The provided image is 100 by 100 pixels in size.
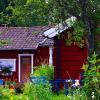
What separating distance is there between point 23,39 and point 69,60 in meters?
8.23

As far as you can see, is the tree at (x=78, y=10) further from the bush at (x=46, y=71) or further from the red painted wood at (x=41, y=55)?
the red painted wood at (x=41, y=55)

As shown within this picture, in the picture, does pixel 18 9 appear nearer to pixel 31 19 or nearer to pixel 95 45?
pixel 31 19

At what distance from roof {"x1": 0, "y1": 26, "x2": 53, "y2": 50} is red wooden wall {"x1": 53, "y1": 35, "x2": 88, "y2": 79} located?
461cm

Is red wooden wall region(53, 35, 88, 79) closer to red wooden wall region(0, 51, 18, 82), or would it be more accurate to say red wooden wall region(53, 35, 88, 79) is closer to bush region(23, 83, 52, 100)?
red wooden wall region(0, 51, 18, 82)

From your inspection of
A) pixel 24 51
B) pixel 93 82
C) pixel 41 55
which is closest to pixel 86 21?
pixel 93 82

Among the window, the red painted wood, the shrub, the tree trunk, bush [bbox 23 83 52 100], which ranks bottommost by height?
bush [bbox 23 83 52 100]

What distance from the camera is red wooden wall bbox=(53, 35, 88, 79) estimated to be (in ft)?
80.3

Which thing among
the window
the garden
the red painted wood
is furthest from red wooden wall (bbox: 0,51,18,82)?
the garden

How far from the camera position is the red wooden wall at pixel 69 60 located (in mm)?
24469

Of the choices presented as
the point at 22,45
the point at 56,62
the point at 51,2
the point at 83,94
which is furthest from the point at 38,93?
the point at 22,45

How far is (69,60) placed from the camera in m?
25.1

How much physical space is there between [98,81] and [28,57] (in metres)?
21.5

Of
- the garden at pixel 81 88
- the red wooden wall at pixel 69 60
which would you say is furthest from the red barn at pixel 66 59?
the garden at pixel 81 88

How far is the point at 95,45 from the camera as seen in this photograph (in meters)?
20.2
